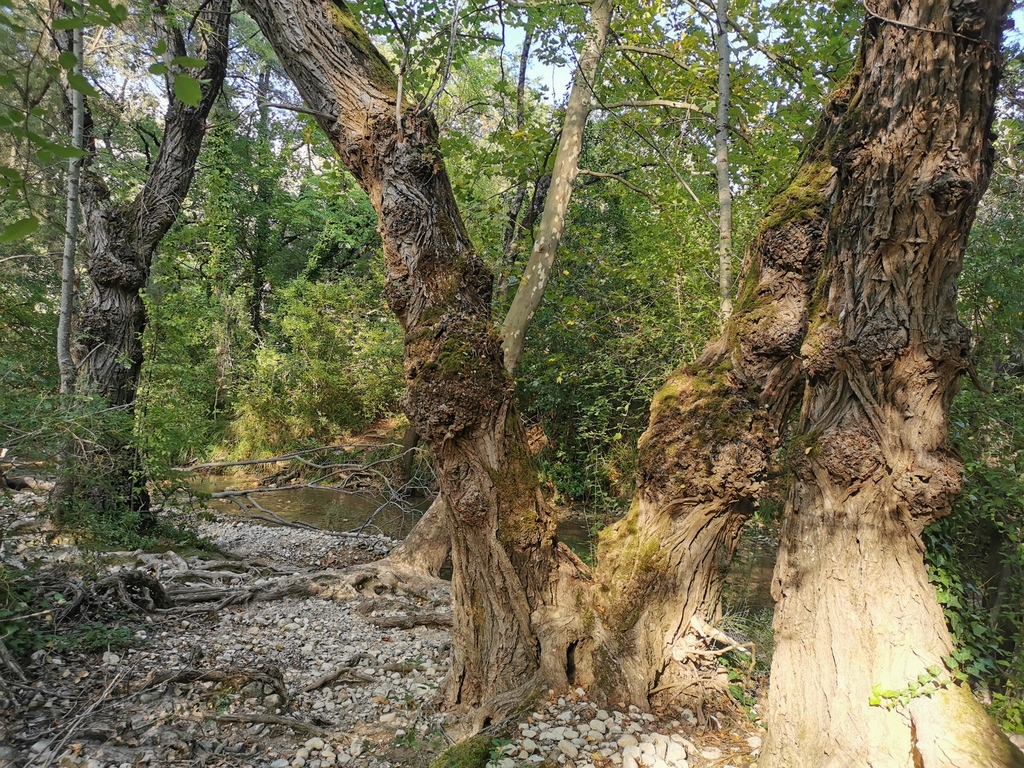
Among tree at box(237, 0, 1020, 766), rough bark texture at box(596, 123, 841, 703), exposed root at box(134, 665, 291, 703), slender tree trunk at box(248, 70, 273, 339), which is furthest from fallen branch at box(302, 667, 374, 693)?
slender tree trunk at box(248, 70, 273, 339)

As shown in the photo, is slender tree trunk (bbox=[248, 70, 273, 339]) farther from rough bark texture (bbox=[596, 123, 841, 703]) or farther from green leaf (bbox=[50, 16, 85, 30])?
green leaf (bbox=[50, 16, 85, 30])

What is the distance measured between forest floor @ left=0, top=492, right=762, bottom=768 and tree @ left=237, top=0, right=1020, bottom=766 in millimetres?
312

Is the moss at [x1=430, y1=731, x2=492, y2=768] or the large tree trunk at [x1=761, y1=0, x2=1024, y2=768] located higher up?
the large tree trunk at [x1=761, y1=0, x2=1024, y2=768]

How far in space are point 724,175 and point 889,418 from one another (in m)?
2.76

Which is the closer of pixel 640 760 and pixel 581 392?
pixel 640 760

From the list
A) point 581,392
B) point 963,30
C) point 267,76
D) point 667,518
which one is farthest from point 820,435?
point 267,76

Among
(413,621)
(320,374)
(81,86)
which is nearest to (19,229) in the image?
(81,86)

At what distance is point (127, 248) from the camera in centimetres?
621

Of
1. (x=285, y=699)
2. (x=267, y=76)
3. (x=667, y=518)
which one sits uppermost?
(x=267, y=76)

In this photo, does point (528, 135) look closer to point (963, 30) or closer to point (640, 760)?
point (963, 30)

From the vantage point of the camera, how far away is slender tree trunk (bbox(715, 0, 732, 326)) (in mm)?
4602

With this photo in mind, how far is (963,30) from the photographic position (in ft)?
7.70

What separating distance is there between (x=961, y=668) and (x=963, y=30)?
2.57 m

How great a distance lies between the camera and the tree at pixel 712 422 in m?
2.55
